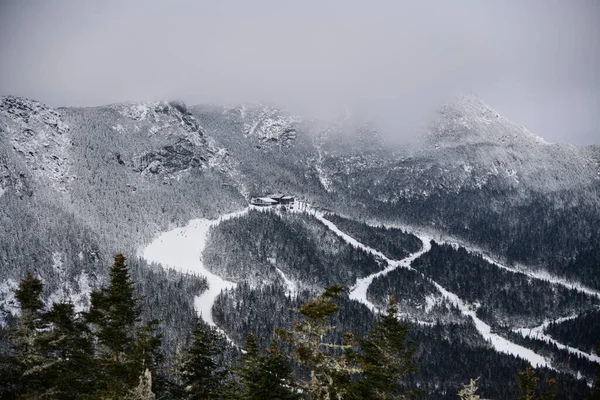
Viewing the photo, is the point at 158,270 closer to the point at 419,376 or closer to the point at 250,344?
the point at 419,376

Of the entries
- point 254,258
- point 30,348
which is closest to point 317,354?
point 30,348

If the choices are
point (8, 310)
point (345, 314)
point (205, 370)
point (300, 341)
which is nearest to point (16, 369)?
point (205, 370)

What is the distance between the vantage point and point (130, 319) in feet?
75.9

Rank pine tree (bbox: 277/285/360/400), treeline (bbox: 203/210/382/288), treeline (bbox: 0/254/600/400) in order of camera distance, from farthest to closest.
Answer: treeline (bbox: 203/210/382/288) < treeline (bbox: 0/254/600/400) < pine tree (bbox: 277/285/360/400)

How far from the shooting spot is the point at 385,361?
2258 cm

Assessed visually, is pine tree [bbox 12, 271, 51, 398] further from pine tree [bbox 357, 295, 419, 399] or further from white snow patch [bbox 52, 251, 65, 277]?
white snow patch [bbox 52, 251, 65, 277]

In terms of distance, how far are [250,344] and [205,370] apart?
115 inches

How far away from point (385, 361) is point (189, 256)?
155962 millimetres

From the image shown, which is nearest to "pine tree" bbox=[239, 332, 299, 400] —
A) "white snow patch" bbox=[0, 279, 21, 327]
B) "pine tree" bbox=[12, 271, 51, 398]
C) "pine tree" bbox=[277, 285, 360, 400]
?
"pine tree" bbox=[277, 285, 360, 400]

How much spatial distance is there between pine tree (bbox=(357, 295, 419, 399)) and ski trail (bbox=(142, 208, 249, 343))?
11228cm

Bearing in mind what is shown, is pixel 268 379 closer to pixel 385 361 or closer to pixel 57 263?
pixel 385 361

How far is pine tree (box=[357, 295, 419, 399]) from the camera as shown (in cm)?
1961

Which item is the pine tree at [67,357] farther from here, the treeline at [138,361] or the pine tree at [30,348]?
the pine tree at [30,348]

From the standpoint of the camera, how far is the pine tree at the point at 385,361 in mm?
19609
